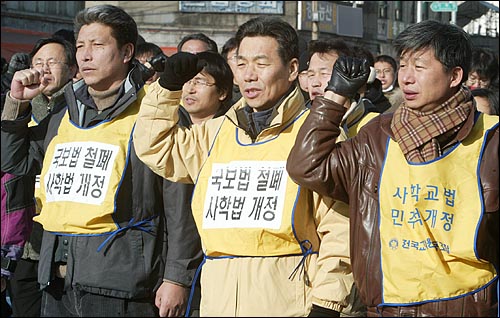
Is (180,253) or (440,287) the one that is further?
(180,253)

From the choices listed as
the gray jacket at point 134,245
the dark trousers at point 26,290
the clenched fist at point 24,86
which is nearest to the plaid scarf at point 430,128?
the gray jacket at point 134,245

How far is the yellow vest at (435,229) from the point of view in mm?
3195

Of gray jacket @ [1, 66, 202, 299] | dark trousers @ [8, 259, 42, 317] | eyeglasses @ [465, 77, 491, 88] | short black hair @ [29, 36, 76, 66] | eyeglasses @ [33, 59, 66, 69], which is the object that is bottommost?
dark trousers @ [8, 259, 42, 317]

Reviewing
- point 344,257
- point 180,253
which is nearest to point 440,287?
point 344,257

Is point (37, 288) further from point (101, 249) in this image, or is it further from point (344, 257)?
point (344, 257)

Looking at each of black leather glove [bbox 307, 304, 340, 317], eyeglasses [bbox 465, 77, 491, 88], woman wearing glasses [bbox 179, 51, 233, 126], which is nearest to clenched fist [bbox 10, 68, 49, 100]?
woman wearing glasses [bbox 179, 51, 233, 126]

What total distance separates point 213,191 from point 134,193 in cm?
66

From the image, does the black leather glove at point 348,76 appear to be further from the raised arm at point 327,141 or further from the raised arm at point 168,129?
the raised arm at point 168,129

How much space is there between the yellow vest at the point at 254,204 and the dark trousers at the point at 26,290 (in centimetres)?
212

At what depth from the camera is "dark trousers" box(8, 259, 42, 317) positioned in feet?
17.8

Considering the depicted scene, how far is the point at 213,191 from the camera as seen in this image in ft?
12.1

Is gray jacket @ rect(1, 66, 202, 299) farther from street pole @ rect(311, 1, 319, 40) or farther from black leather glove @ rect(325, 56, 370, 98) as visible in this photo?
street pole @ rect(311, 1, 319, 40)

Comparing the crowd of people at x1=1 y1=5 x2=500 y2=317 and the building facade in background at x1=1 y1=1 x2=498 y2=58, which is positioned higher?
the building facade in background at x1=1 y1=1 x2=498 y2=58

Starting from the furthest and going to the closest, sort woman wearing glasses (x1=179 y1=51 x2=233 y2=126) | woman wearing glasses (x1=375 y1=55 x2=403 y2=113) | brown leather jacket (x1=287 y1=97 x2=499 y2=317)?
woman wearing glasses (x1=375 y1=55 x2=403 y2=113) < woman wearing glasses (x1=179 y1=51 x2=233 y2=126) < brown leather jacket (x1=287 y1=97 x2=499 y2=317)
